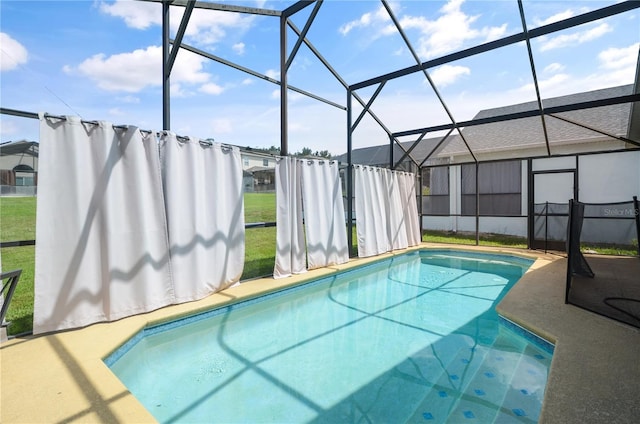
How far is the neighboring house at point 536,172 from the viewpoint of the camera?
6.76 metres

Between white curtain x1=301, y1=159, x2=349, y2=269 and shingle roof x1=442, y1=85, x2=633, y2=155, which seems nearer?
white curtain x1=301, y1=159, x2=349, y2=269

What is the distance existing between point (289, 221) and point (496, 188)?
7.82 metres

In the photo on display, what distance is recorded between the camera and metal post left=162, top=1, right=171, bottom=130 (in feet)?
12.5

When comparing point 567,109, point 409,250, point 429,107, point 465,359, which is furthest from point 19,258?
point 567,109

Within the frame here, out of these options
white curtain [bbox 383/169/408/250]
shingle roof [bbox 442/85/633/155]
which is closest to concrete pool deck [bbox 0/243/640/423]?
white curtain [bbox 383/169/408/250]

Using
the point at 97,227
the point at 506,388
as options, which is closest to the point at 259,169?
the point at 97,227

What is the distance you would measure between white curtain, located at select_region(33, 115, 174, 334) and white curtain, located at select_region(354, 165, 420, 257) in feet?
13.2

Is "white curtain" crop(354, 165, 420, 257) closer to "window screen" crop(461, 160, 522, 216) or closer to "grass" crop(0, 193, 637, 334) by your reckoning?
"grass" crop(0, 193, 637, 334)

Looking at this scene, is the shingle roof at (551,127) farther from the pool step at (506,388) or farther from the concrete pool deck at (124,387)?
the pool step at (506,388)

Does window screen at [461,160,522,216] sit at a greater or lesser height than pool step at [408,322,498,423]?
greater

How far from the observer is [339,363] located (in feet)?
9.38

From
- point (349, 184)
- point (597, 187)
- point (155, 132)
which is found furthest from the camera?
point (597, 187)

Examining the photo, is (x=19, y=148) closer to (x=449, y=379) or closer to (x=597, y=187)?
(x=449, y=379)

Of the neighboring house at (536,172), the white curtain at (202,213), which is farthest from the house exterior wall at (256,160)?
the neighboring house at (536,172)
